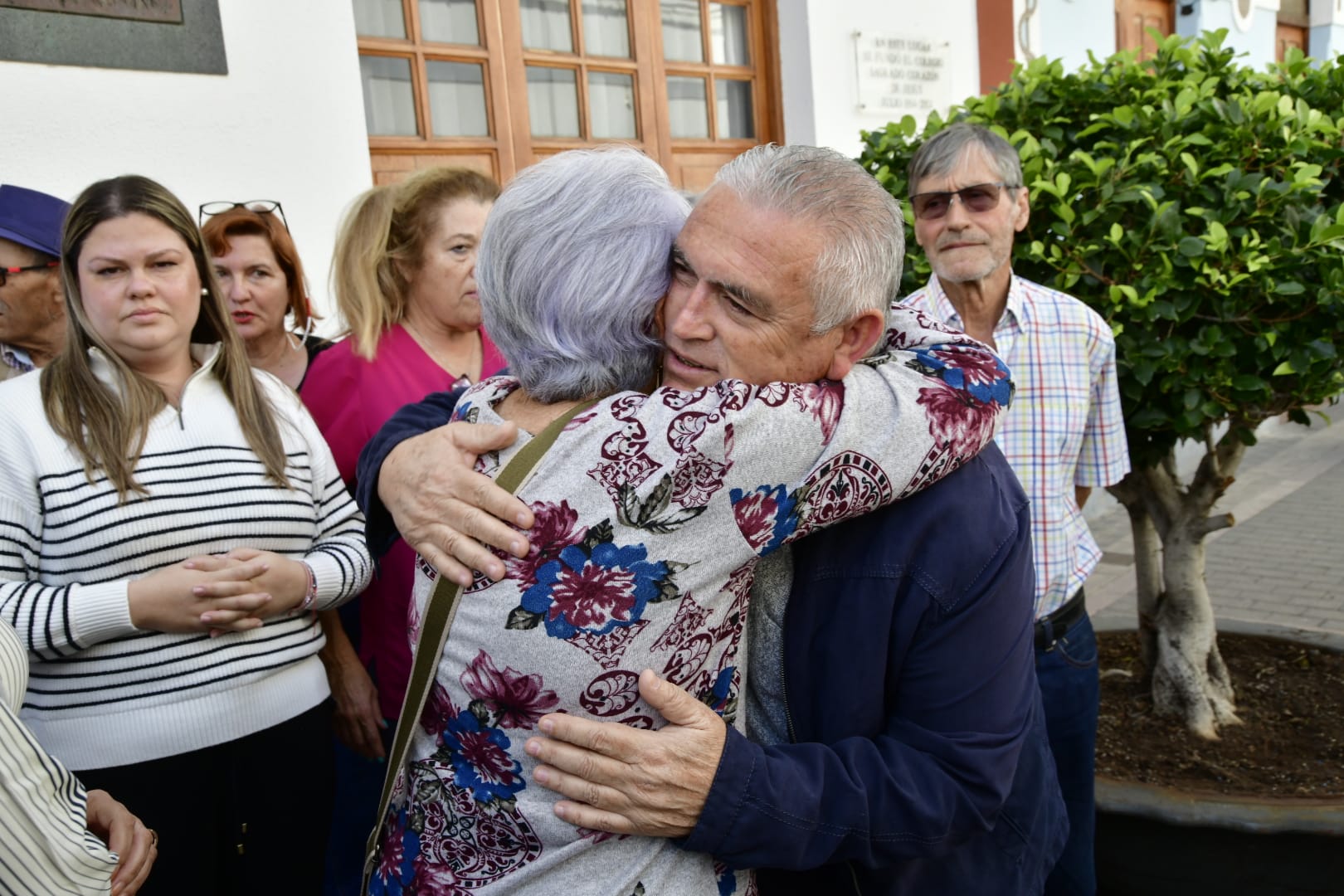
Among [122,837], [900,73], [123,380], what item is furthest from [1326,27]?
[122,837]

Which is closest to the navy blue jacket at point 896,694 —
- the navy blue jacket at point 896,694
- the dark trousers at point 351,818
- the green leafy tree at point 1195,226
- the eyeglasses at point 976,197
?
the navy blue jacket at point 896,694

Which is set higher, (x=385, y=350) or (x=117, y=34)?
(x=117, y=34)

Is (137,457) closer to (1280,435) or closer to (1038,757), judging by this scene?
(1038,757)

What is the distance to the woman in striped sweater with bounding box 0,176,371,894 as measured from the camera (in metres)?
2.04

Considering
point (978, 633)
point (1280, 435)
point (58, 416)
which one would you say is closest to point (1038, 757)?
point (978, 633)

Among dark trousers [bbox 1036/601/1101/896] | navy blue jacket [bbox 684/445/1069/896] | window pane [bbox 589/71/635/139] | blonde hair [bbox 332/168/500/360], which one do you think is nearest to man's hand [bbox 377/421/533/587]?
navy blue jacket [bbox 684/445/1069/896]

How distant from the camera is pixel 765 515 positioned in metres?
1.26

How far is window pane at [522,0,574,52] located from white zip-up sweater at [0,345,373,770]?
151 inches

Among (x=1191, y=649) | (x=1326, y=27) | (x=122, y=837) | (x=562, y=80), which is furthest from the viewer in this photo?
(x=1326, y=27)

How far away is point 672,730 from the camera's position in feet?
4.29

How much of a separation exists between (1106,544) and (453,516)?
638cm

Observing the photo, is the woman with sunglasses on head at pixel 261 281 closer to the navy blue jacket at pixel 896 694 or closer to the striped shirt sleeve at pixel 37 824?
the striped shirt sleeve at pixel 37 824

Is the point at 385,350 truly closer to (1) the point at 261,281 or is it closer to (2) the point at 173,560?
(1) the point at 261,281

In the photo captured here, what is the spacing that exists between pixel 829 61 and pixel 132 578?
17.6ft
